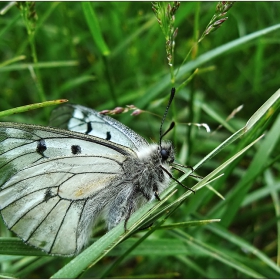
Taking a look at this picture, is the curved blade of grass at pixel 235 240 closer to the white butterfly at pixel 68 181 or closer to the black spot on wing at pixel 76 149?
the white butterfly at pixel 68 181

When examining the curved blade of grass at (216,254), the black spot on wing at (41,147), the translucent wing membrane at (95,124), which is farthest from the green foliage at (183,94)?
the black spot on wing at (41,147)

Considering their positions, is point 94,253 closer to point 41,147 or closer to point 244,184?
point 41,147

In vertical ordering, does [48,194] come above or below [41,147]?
below

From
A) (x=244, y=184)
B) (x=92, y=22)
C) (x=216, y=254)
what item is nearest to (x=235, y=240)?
(x=216, y=254)

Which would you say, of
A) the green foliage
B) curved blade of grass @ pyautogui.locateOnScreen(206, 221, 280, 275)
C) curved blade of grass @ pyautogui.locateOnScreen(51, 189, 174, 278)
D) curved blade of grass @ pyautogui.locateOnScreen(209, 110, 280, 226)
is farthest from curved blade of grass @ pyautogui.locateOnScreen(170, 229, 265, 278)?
curved blade of grass @ pyautogui.locateOnScreen(51, 189, 174, 278)

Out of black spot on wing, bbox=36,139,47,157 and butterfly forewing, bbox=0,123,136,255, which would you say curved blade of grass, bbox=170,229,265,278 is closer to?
butterfly forewing, bbox=0,123,136,255

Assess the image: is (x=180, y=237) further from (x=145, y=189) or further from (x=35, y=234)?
(x=35, y=234)
